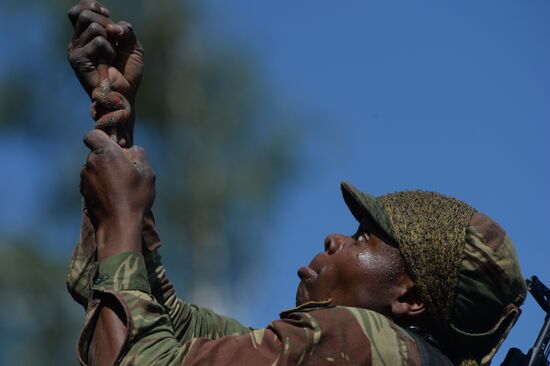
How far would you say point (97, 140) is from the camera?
3.66m

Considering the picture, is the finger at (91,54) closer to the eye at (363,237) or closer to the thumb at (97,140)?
the thumb at (97,140)

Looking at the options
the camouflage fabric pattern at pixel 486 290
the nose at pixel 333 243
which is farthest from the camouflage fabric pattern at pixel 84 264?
the camouflage fabric pattern at pixel 486 290

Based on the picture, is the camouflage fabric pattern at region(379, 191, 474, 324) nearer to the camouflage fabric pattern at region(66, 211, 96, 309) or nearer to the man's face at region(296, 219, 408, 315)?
the man's face at region(296, 219, 408, 315)

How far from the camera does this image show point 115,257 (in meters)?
3.51

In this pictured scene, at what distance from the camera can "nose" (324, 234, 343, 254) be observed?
3.90 m

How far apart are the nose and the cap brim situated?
3.3 inches

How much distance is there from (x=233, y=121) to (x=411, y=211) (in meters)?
9.49

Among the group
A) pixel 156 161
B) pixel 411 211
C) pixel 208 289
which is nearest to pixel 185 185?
pixel 156 161

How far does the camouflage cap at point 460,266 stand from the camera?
3.78 meters

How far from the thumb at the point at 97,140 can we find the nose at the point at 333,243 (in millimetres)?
687

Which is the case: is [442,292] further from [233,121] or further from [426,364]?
[233,121]

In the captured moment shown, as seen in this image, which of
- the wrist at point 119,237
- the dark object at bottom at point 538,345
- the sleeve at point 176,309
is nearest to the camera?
the wrist at point 119,237

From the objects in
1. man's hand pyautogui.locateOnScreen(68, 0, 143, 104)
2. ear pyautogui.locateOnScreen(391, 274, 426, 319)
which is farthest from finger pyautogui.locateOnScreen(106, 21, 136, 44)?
ear pyautogui.locateOnScreen(391, 274, 426, 319)

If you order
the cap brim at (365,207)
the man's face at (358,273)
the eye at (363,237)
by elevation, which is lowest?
the man's face at (358,273)
